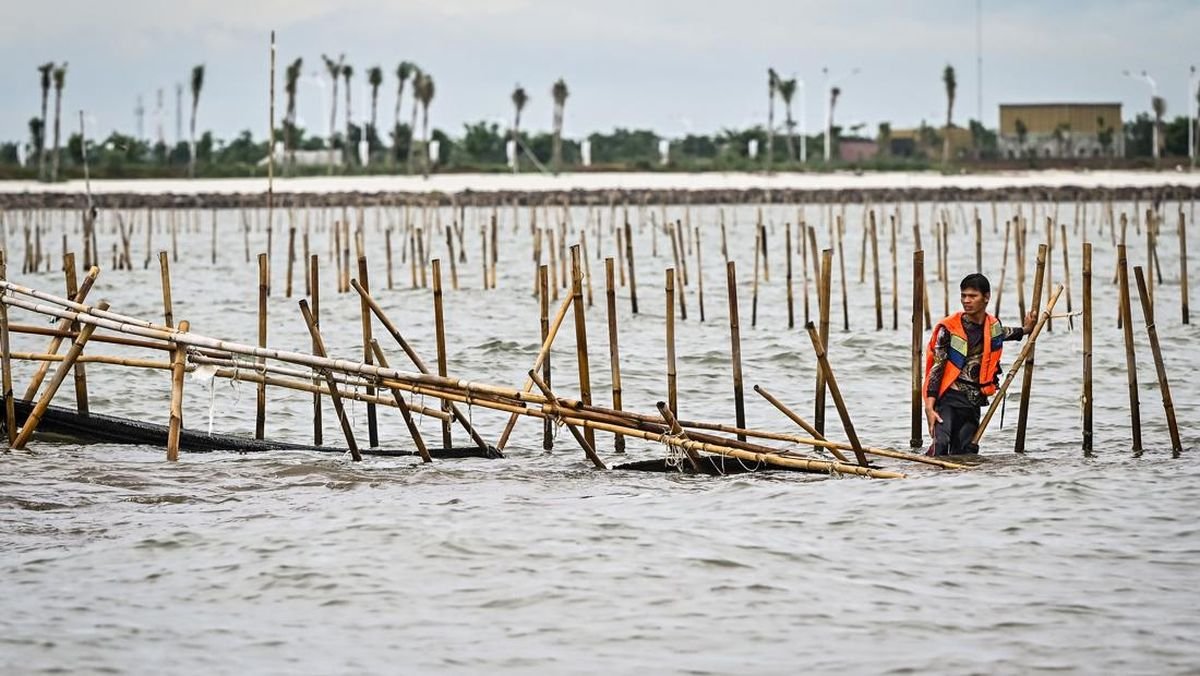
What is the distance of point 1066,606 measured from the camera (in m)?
7.11

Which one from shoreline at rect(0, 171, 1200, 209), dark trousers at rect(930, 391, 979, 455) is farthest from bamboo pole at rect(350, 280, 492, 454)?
shoreline at rect(0, 171, 1200, 209)

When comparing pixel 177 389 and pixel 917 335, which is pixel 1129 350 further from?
pixel 177 389

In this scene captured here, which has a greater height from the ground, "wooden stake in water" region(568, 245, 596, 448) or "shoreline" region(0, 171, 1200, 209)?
"shoreline" region(0, 171, 1200, 209)

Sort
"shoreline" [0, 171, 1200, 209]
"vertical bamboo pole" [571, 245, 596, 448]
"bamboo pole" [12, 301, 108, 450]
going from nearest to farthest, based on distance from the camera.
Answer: "bamboo pole" [12, 301, 108, 450], "vertical bamboo pole" [571, 245, 596, 448], "shoreline" [0, 171, 1200, 209]

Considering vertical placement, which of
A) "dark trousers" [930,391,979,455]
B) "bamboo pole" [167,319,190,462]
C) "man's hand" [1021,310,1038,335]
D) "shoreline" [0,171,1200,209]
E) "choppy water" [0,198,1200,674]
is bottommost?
"choppy water" [0,198,1200,674]

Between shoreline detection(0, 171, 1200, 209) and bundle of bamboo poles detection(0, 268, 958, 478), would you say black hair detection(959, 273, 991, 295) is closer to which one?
bundle of bamboo poles detection(0, 268, 958, 478)

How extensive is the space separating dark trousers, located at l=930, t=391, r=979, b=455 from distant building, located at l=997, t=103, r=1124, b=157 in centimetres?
8168

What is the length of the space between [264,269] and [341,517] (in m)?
2.66

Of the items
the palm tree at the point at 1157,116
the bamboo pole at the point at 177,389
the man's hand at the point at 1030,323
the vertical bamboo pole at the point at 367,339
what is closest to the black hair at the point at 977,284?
the man's hand at the point at 1030,323

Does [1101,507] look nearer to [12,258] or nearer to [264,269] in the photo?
[264,269]

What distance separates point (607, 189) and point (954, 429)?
57.5 m

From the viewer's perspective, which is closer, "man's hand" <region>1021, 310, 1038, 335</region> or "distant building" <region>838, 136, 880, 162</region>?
"man's hand" <region>1021, 310, 1038, 335</region>

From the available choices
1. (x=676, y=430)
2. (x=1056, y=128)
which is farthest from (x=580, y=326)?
(x=1056, y=128)

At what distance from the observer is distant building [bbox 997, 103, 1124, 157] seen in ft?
292
